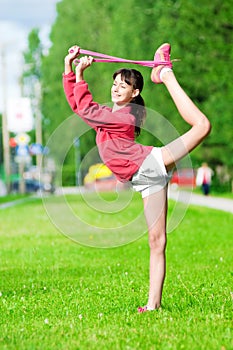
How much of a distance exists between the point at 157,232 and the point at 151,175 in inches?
19.3

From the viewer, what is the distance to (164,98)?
44719mm

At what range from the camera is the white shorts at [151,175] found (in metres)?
6.43

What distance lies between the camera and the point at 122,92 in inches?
265

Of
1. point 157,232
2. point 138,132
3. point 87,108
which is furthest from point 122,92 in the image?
point 157,232

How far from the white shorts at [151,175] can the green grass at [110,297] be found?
1.00m

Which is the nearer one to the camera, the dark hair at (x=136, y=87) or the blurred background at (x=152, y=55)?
the dark hair at (x=136, y=87)

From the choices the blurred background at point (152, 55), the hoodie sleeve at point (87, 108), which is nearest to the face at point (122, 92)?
the hoodie sleeve at point (87, 108)

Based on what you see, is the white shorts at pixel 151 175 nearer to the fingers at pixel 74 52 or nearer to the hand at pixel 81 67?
the hand at pixel 81 67

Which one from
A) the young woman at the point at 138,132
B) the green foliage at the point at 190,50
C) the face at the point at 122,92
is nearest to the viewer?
the young woman at the point at 138,132

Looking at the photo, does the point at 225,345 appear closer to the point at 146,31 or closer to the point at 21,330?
Result: the point at 21,330

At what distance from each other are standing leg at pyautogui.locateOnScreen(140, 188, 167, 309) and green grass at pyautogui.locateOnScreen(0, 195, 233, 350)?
10.3 inches

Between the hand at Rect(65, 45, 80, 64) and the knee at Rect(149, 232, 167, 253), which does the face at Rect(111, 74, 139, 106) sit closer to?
the hand at Rect(65, 45, 80, 64)

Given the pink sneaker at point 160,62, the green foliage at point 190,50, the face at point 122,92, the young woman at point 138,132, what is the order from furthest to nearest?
the green foliage at point 190,50 < the face at point 122,92 < the pink sneaker at point 160,62 < the young woman at point 138,132

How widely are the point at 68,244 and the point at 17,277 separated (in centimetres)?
500
